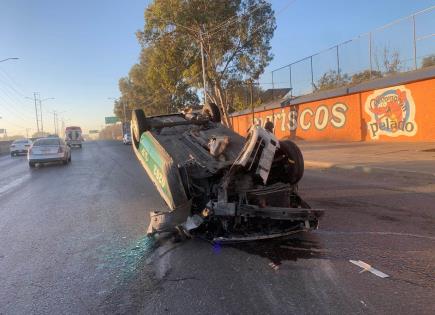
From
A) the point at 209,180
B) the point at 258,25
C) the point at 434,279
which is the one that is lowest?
the point at 434,279

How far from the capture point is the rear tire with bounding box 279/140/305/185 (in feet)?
21.7

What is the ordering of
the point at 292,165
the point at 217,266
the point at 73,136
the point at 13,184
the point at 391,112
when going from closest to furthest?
the point at 217,266 < the point at 292,165 < the point at 13,184 < the point at 391,112 < the point at 73,136

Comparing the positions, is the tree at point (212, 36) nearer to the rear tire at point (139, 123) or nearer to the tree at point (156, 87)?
the tree at point (156, 87)

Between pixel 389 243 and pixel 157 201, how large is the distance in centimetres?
521

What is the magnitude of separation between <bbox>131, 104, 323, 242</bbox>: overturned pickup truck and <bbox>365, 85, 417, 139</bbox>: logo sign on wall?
16552mm

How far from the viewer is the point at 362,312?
3.79m

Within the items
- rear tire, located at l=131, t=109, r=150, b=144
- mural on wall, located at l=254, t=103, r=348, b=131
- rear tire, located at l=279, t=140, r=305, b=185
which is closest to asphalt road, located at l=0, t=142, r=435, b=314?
rear tire, located at l=279, t=140, r=305, b=185

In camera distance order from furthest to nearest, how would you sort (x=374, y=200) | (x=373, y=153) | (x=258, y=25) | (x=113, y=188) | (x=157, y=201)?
1. (x=258, y=25)
2. (x=373, y=153)
3. (x=113, y=188)
4. (x=157, y=201)
5. (x=374, y=200)

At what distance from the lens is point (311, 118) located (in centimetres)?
3055

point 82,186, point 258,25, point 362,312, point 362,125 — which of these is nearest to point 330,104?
point 362,125

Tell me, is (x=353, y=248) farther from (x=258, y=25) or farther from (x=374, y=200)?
(x=258, y=25)

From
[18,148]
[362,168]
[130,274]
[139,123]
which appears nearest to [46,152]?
[139,123]

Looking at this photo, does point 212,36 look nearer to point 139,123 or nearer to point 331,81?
point 331,81

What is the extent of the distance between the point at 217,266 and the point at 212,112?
446 cm
